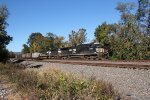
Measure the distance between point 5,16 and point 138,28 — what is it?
1022 inches

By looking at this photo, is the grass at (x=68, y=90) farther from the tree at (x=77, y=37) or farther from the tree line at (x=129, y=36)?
the tree at (x=77, y=37)

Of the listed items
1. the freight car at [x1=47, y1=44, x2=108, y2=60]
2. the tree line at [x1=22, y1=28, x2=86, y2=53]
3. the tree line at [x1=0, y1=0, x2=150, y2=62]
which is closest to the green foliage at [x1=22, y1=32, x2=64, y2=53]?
the tree line at [x1=22, y1=28, x2=86, y2=53]

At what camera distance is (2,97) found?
40.2 feet

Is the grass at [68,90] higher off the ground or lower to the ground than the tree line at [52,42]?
lower

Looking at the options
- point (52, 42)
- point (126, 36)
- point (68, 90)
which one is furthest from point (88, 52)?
point (52, 42)

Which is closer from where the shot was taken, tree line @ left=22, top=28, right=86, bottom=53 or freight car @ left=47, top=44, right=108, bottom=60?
freight car @ left=47, top=44, right=108, bottom=60

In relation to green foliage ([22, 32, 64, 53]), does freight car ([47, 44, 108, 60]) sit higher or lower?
lower

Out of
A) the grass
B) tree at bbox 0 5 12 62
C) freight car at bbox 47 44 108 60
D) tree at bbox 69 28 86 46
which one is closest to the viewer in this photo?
the grass

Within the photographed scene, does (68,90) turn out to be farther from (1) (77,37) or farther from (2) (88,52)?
(1) (77,37)

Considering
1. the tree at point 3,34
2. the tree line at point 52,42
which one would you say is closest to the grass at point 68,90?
the tree at point 3,34

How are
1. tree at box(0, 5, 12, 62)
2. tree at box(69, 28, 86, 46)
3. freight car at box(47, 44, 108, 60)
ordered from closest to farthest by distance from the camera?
1. tree at box(0, 5, 12, 62)
2. freight car at box(47, 44, 108, 60)
3. tree at box(69, 28, 86, 46)

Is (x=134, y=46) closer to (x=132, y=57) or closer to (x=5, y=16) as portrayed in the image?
(x=132, y=57)

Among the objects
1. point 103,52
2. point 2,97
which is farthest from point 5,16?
point 2,97

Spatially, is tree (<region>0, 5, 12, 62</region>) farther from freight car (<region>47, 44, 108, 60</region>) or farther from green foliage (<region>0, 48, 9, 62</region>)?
freight car (<region>47, 44, 108, 60</region>)
